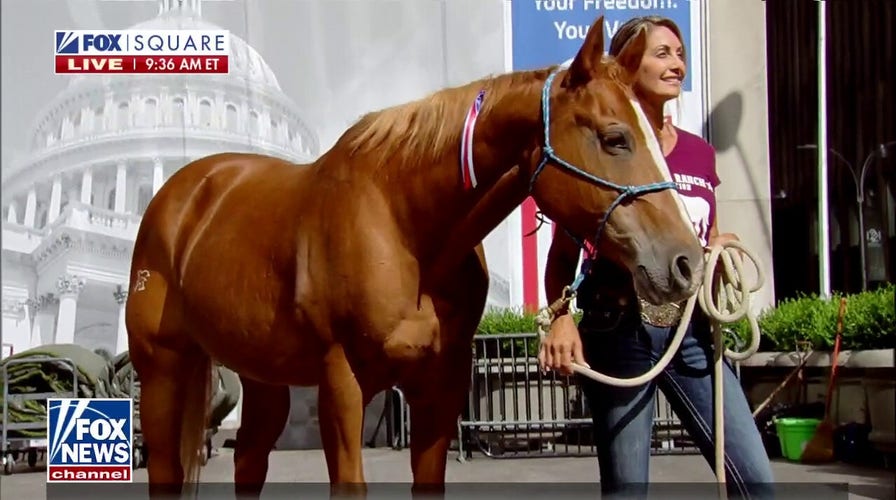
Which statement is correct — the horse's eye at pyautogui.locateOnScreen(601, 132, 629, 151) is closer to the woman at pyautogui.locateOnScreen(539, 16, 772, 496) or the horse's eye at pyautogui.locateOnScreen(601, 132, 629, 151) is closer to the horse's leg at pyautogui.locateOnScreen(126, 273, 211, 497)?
the woman at pyautogui.locateOnScreen(539, 16, 772, 496)

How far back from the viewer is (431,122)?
2.23 metres

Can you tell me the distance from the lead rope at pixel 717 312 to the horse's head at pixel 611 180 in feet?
0.62

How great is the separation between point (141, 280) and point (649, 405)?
1698 millimetres

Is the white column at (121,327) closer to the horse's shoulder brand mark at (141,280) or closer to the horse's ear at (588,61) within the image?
the horse's shoulder brand mark at (141,280)

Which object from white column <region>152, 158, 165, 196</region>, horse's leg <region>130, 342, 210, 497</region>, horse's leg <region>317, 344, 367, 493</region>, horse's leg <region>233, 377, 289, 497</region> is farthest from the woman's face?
white column <region>152, 158, 165, 196</region>

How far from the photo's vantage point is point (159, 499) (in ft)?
9.91

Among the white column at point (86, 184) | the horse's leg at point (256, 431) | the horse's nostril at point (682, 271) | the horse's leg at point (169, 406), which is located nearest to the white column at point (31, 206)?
the white column at point (86, 184)

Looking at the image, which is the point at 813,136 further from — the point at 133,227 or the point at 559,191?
the point at 559,191

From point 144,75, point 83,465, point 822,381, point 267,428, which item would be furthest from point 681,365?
point 822,381

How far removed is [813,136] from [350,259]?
6916 mm

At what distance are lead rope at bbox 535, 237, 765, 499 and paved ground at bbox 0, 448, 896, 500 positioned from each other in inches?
74.6

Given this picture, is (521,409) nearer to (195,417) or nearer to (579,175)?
(195,417)

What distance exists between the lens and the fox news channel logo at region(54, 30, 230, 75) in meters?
4.04

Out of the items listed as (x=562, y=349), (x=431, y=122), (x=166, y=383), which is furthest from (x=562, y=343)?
(x=166, y=383)
